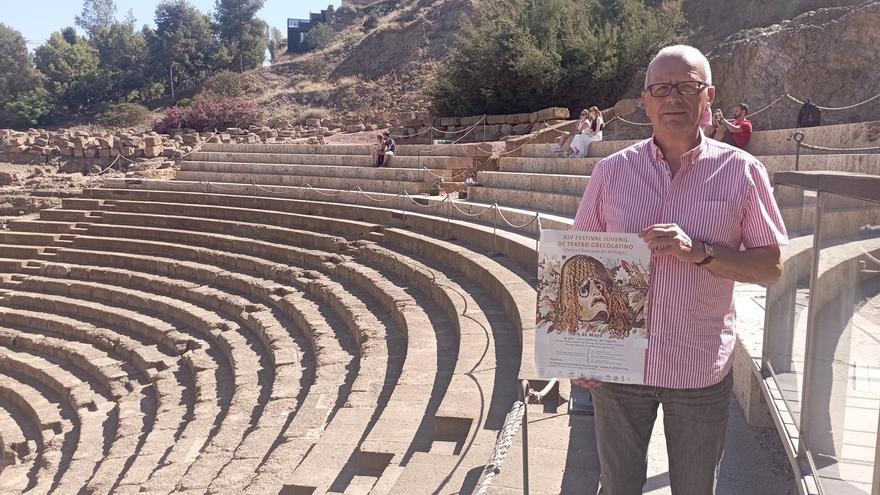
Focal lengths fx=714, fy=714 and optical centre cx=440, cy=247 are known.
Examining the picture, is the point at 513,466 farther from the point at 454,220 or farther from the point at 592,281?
the point at 454,220

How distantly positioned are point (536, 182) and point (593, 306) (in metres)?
9.67

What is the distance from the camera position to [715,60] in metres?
14.0

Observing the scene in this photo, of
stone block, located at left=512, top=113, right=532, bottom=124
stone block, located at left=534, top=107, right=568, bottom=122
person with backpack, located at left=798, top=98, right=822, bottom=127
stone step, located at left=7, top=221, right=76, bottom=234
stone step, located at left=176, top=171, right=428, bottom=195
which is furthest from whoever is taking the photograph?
stone block, located at left=512, top=113, right=532, bottom=124

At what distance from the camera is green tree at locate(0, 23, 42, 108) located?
46844mm

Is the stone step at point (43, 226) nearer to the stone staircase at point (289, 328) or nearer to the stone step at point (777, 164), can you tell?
the stone staircase at point (289, 328)

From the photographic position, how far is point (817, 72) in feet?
41.4

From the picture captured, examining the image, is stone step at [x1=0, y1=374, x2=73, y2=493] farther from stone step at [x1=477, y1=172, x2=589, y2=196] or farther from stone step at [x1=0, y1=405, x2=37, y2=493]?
stone step at [x1=477, y1=172, x2=589, y2=196]

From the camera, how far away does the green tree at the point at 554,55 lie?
1814cm

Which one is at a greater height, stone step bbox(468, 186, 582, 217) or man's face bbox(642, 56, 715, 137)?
man's face bbox(642, 56, 715, 137)

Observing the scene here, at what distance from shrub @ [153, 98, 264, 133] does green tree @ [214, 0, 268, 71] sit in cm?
2256

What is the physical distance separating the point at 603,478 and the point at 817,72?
12640 millimetres

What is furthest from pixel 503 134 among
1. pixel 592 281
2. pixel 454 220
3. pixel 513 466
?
pixel 592 281

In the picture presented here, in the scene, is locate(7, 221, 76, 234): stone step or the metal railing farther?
locate(7, 221, 76, 234): stone step

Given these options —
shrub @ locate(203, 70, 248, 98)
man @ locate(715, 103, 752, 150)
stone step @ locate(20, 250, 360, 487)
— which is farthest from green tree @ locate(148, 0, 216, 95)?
man @ locate(715, 103, 752, 150)
